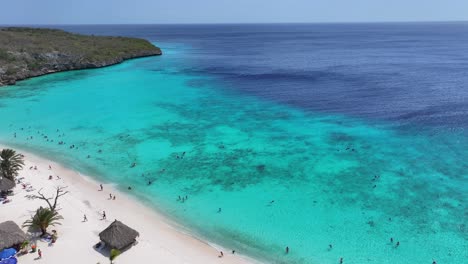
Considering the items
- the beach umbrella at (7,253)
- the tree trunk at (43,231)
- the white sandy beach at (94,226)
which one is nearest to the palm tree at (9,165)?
the white sandy beach at (94,226)

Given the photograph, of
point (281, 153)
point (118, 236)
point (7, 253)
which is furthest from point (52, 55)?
point (118, 236)

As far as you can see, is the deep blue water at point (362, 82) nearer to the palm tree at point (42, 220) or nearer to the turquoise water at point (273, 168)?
the turquoise water at point (273, 168)

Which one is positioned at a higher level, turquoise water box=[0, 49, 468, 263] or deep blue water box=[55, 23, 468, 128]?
deep blue water box=[55, 23, 468, 128]

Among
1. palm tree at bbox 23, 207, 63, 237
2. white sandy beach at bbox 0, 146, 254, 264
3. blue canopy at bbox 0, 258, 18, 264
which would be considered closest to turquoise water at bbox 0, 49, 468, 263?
white sandy beach at bbox 0, 146, 254, 264

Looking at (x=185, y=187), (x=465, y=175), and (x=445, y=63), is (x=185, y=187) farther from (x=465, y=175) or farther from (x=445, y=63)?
(x=445, y=63)

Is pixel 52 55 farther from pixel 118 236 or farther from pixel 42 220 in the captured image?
pixel 118 236

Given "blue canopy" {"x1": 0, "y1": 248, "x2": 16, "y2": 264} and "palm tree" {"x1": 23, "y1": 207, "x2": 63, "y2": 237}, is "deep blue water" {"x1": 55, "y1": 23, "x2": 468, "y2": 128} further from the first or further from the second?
"blue canopy" {"x1": 0, "y1": 248, "x2": 16, "y2": 264}
